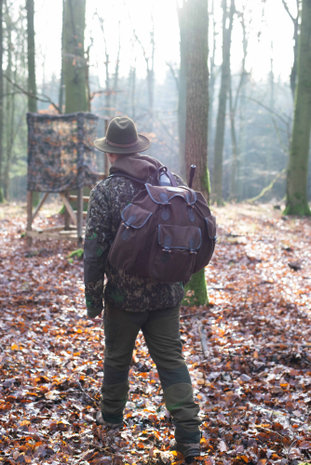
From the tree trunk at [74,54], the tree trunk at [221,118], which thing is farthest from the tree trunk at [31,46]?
the tree trunk at [221,118]

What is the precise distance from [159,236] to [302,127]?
44.6 feet

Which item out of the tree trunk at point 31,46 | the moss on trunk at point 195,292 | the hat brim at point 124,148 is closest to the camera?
the hat brim at point 124,148

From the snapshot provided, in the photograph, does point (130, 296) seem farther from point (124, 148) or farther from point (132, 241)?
point (124, 148)

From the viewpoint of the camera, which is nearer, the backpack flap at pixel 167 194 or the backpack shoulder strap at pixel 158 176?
the backpack flap at pixel 167 194

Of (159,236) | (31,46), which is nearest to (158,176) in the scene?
(159,236)

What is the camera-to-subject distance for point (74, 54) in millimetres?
12711

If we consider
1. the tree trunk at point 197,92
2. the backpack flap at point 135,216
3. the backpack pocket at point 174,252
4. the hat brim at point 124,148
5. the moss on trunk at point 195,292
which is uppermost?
the tree trunk at point 197,92

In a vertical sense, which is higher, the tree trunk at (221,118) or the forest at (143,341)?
the tree trunk at (221,118)

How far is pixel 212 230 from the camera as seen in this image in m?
3.21

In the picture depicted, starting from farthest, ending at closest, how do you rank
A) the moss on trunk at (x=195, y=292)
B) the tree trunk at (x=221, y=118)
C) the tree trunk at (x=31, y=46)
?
1. the tree trunk at (x=221, y=118)
2. the tree trunk at (x=31, y=46)
3. the moss on trunk at (x=195, y=292)

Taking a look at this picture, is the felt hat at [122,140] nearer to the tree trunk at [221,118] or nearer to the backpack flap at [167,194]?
the backpack flap at [167,194]

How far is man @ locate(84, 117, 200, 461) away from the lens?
3264 mm

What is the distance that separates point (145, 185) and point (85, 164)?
277 inches

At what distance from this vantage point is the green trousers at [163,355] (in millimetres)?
3285
